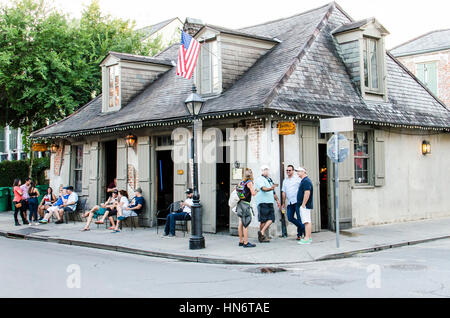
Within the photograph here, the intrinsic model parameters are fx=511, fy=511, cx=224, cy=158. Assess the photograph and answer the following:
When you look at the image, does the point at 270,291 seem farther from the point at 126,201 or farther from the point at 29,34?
the point at 29,34

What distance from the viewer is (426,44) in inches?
1142

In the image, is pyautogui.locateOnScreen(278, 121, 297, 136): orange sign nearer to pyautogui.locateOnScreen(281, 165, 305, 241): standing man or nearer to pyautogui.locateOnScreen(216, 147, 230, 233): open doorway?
pyautogui.locateOnScreen(281, 165, 305, 241): standing man

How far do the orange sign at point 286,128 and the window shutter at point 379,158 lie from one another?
390 cm

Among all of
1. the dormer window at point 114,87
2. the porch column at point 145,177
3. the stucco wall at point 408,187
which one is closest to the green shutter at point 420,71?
the stucco wall at point 408,187

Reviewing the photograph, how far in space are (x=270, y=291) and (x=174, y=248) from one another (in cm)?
506

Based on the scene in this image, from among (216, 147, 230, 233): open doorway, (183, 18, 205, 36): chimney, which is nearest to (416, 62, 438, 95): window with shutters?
(183, 18, 205, 36): chimney

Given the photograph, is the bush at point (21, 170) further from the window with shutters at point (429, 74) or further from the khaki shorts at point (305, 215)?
the window with shutters at point (429, 74)

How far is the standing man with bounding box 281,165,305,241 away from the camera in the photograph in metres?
12.3

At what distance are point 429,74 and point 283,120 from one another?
60.3 feet

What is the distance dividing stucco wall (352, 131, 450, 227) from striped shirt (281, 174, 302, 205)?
9.67ft

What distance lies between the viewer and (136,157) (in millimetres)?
16734

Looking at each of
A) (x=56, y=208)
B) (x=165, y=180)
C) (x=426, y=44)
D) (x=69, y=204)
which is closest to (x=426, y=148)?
(x=165, y=180)

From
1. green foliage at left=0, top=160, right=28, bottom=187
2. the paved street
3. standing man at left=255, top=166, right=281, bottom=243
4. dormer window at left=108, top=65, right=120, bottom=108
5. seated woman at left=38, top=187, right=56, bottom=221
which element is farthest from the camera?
green foliage at left=0, top=160, right=28, bottom=187

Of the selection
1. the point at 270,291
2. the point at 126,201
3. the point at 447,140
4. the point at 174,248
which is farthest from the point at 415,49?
the point at 270,291
